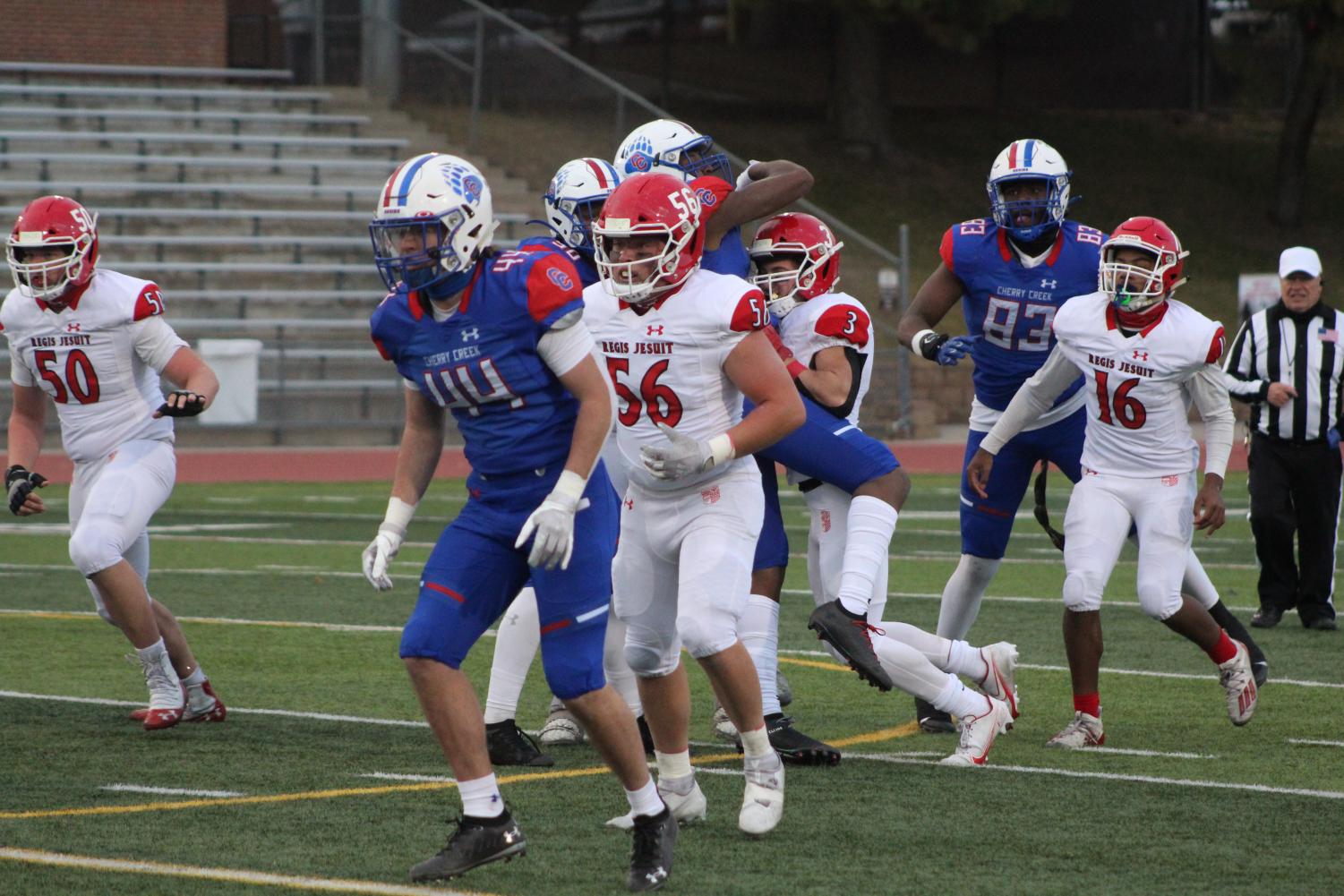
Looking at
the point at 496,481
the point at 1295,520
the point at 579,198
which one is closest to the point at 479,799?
the point at 496,481

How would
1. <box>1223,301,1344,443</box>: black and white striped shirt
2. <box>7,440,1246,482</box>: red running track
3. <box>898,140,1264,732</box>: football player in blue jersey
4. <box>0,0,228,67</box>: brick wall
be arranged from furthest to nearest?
1. <box>0,0,228,67</box>: brick wall
2. <box>7,440,1246,482</box>: red running track
3. <box>1223,301,1344,443</box>: black and white striped shirt
4. <box>898,140,1264,732</box>: football player in blue jersey

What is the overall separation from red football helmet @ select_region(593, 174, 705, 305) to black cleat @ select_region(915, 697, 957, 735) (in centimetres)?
209

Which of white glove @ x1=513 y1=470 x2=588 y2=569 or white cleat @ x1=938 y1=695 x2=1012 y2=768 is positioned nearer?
white glove @ x1=513 y1=470 x2=588 y2=569

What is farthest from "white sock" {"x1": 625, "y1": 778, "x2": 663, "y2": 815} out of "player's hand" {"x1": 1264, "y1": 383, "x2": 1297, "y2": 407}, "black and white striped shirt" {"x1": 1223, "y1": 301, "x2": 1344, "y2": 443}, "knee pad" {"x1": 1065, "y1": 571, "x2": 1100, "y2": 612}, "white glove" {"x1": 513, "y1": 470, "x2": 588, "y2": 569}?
"black and white striped shirt" {"x1": 1223, "y1": 301, "x2": 1344, "y2": 443}

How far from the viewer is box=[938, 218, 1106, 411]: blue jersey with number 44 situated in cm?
682

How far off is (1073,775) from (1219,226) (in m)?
25.7

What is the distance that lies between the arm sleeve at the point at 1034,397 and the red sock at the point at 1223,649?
92 centimetres

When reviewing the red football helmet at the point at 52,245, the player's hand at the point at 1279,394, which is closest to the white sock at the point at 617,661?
the red football helmet at the point at 52,245

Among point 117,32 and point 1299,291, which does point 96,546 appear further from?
point 117,32

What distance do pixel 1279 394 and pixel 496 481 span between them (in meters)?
5.49

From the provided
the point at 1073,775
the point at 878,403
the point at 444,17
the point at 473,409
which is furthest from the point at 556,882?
the point at 444,17

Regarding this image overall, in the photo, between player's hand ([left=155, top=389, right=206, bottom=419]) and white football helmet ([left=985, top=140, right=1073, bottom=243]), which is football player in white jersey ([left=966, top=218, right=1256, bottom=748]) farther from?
player's hand ([left=155, top=389, right=206, bottom=419])

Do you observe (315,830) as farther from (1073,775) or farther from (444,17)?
(444,17)

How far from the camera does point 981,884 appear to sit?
4.41 m
